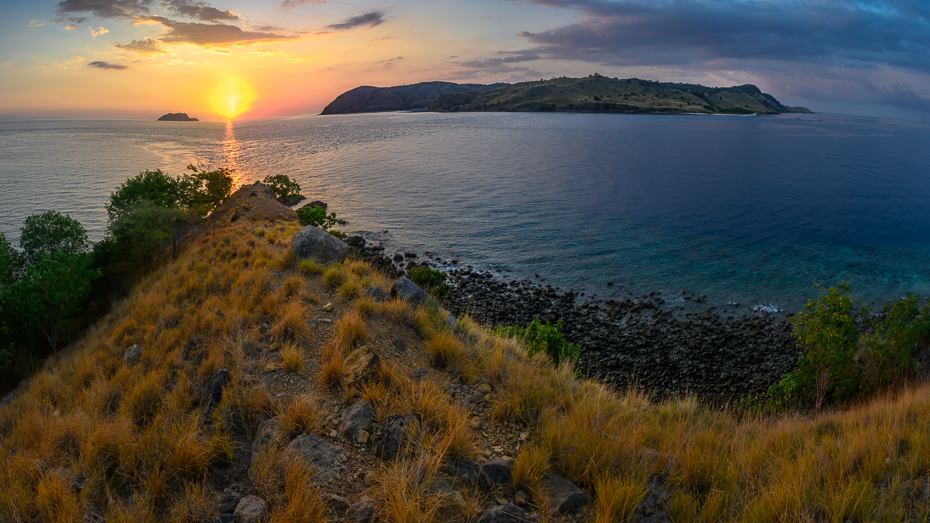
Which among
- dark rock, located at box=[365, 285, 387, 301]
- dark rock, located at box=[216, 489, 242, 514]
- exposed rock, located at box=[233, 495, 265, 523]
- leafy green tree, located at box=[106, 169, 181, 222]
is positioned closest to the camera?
exposed rock, located at box=[233, 495, 265, 523]

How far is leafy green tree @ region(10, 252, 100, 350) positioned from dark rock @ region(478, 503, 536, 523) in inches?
1433

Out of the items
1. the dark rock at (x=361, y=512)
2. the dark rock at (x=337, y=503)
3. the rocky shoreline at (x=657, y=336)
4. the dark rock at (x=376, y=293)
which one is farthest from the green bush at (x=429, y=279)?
the dark rock at (x=361, y=512)

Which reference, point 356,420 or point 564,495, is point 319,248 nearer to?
point 356,420

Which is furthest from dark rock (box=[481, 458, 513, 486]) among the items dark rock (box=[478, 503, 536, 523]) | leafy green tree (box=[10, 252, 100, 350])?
leafy green tree (box=[10, 252, 100, 350])

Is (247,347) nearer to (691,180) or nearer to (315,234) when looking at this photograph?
(315,234)

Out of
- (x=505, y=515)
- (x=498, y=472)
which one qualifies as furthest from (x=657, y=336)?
(x=505, y=515)

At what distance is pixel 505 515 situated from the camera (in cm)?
499

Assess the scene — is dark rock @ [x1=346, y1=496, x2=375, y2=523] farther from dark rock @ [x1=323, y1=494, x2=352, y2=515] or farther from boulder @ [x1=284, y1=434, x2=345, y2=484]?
boulder @ [x1=284, y1=434, x2=345, y2=484]

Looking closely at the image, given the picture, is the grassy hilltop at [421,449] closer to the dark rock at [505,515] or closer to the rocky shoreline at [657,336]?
the dark rock at [505,515]

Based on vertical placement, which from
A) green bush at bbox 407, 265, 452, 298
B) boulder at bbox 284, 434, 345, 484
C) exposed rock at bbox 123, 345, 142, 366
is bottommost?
exposed rock at bbox 123, 345, 142, 366

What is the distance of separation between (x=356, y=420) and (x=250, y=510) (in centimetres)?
205

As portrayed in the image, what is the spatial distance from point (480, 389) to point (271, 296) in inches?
337

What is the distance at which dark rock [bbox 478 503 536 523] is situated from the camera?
493cm

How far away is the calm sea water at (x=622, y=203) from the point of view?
32.6m
